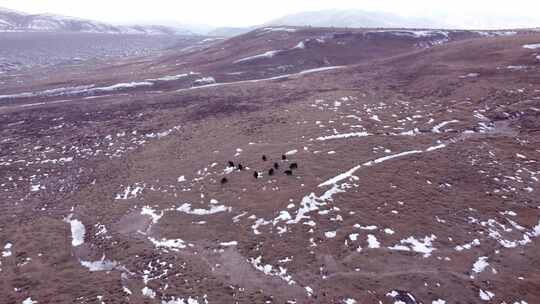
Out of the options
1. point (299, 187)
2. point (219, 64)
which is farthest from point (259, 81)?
point (299, 187)

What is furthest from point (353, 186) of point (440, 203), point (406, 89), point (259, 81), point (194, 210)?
point (259, 81)

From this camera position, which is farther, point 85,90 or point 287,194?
point 85,90

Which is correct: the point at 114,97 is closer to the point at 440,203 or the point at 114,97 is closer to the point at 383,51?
the point at 440,203

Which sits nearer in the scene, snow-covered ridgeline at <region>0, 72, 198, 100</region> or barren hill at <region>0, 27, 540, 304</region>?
barren hill at <region>0, 27, 540, 304</region>

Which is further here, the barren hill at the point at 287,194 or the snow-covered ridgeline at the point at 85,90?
the snow-covered ridgeline at the point at 85,90

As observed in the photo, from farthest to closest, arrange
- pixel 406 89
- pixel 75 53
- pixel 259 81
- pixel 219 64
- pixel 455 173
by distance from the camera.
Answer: pixel 75 53
pixel 219 64
pixel 259 81
pixel 406 89
pixel 455 173

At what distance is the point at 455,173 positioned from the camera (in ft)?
96.5

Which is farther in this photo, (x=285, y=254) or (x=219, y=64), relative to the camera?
(x=219, y=64)

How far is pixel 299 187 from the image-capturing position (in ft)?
93.5

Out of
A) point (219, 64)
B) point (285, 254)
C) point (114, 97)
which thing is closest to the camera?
point (285, 254)

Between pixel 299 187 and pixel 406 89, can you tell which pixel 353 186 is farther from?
pixel 406 89

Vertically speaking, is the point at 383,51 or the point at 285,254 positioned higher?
the point at 383,51

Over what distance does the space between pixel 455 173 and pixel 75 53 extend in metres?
188

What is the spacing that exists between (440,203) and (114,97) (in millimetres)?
61249
